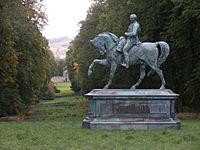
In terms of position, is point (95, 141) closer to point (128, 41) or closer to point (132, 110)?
point (132, 110)

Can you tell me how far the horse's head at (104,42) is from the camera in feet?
67.6

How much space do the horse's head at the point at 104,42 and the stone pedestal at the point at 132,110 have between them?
1.87m

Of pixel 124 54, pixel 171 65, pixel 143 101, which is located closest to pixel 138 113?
pixel 143 101

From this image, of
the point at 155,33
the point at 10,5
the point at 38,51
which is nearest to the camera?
the point at 10,5

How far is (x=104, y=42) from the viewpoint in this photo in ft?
67.8

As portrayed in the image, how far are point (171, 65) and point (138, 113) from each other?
13.9 meters


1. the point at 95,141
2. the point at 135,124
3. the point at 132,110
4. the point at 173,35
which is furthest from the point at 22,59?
the point at 95,141

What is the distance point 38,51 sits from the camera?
40.2 metres

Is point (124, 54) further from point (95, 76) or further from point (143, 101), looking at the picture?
point (95, 76)

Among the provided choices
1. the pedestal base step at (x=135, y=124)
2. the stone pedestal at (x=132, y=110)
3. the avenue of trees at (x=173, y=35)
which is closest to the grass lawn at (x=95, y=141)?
the pedestal base step at (x=135, y=124)

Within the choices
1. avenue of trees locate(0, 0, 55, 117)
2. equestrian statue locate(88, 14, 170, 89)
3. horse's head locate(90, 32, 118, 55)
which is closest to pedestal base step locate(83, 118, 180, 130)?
equestrian statue locate(88, 14, 170, 89)

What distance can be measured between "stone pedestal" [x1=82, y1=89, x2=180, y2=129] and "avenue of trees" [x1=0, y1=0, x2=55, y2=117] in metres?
11.9

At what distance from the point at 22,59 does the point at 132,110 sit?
2049 centimetres

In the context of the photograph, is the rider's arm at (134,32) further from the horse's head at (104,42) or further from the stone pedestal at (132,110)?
the stone pedestal at (132,110)
